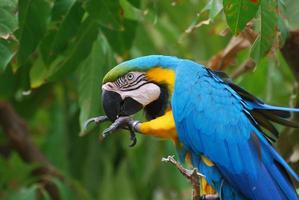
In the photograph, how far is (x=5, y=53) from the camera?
202 centimetres

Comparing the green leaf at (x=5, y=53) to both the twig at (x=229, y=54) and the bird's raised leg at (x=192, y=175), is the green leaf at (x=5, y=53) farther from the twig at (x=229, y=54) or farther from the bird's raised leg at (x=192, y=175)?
the twig at (x=229, y=54)

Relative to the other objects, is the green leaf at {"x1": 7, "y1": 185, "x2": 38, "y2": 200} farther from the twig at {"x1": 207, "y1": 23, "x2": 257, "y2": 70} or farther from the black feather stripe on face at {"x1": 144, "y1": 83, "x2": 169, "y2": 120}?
the black feather stripe on face at {"x1": 144, "y1": 83, "x2": 169, "y2": 120}

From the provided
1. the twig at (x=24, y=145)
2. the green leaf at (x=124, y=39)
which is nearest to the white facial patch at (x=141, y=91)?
the green leaf at (x=124, y=39)

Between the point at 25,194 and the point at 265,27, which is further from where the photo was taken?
the point at 25,194

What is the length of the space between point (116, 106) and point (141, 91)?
74 millimetres

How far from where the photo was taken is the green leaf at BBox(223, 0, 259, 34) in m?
1.88

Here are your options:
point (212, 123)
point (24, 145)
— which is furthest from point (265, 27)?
point (24, 145)

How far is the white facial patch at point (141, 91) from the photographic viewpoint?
2074 mm

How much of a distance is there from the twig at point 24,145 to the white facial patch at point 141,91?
1.37 metres

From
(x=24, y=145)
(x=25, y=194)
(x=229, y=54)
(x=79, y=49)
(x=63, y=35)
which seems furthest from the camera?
(x=24, y=145)

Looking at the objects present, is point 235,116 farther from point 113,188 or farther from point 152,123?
point 113,188

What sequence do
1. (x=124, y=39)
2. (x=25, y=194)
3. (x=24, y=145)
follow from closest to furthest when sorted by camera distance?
(x=124, y=39) < (x=25, y=194) < (x=24, y=145)

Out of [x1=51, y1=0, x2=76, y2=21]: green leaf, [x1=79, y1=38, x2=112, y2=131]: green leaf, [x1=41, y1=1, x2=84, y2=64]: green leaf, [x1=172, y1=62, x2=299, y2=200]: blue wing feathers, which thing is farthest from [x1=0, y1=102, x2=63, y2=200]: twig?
[x1=172, y1=62, x2=299, y2=200]: blue wing feathers

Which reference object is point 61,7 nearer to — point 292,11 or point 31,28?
point 31,28
